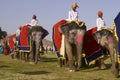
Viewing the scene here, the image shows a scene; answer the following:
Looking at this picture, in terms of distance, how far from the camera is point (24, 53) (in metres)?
22.1

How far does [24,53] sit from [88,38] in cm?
700

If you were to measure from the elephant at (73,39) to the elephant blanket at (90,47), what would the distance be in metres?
1.26

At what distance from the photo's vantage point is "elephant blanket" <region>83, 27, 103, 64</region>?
52.0 feet

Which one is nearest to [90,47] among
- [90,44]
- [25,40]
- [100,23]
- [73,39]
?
[90,44]

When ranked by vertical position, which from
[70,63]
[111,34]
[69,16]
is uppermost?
[69,16]

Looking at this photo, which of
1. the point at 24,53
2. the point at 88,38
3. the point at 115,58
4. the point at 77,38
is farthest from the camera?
the point at 24,53

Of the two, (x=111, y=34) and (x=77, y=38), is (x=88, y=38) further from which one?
(x=111, y=34)

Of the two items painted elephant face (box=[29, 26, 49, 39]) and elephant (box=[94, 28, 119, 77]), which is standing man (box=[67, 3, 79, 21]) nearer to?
elephant (box=[94, 28, 119, 77])

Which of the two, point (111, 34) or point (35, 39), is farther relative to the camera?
point (35, 39)

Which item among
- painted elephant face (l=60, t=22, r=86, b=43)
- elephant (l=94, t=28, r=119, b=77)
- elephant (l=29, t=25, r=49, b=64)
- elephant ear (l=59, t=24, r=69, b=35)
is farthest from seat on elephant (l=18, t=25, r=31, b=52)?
elephant (l=94, t=28, r=119, b=77)

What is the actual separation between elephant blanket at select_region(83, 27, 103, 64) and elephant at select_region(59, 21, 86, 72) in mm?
1262

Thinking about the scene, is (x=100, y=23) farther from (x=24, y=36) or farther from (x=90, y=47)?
(x=24, y=36)

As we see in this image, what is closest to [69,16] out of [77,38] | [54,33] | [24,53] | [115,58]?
[77,38]

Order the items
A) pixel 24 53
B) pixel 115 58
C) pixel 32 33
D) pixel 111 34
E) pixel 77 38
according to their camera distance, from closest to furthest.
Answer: pixel 115 58
pixel 111 34
pixel 77 38
pixel 32 33
pixel 24 53
